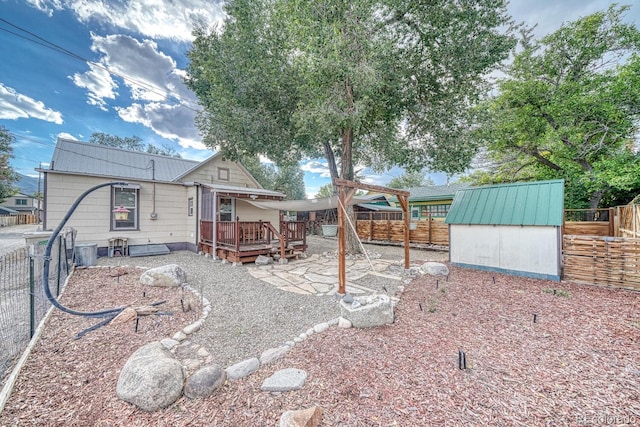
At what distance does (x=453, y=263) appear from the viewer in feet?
23.4

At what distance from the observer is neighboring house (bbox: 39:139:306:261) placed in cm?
730

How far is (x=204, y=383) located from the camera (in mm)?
2088

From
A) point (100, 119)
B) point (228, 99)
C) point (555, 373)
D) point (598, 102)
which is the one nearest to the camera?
point (555, 373)

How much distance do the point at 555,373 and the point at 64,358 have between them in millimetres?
4832

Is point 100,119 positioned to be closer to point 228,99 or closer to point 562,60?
point 228,99

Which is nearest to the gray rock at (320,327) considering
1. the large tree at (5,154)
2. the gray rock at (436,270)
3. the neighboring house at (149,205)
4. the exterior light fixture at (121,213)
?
the gray rock at (436,270)

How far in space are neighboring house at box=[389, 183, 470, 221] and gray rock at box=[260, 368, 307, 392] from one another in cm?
1375

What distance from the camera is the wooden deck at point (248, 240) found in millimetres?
7250

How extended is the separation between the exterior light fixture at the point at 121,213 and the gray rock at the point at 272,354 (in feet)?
24.6

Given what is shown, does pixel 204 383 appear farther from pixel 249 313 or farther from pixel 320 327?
pixel 249 313

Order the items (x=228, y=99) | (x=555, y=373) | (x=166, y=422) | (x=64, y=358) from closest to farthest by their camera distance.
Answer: (x=166, y=422) → (x=555, y=373) → (x=64, y=358) → (x=228, y=99)

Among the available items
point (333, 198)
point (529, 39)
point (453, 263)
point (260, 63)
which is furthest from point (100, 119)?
point (529, 39)

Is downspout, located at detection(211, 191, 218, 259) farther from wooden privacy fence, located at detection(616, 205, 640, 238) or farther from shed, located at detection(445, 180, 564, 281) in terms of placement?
wooden privacy fence, located at detection(616, 205, 640, 238)

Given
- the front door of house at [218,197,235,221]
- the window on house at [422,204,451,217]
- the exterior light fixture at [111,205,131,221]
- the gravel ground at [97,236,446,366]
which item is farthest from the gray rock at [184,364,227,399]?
the window on house at [422,204,451,217]
